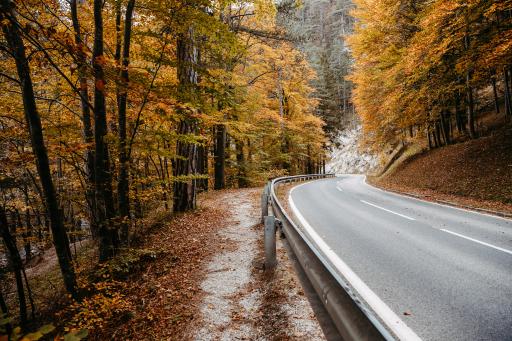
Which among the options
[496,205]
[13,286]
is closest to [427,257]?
[496,205]

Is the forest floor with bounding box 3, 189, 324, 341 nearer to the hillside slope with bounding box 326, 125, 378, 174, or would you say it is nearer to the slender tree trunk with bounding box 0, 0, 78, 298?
the slender tree trunk with bounding box 0, 0, 78, 298

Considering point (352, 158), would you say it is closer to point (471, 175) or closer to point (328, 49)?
point (328, 49)

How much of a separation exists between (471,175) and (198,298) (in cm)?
1513

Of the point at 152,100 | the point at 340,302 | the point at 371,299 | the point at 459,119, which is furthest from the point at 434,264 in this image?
the point at 459,119

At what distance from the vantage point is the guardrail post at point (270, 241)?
4874 millimetres

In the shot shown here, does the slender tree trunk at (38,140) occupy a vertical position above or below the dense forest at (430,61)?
below

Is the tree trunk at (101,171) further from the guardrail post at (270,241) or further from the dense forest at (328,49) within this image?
the dense forest at (328,49)

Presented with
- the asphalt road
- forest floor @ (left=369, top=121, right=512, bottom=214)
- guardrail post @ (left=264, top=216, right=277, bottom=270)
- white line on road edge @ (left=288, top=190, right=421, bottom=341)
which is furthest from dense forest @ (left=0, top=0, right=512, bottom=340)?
the asphalt road

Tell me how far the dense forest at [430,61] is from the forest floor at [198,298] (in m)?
Result: 11.6

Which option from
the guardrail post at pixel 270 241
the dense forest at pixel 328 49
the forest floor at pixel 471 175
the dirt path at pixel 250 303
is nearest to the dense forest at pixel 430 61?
the forest floor at pixel 471 175

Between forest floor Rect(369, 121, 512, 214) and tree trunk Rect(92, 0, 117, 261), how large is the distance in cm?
1216

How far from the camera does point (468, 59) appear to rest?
1263 centimetres

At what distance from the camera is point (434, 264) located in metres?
5.41

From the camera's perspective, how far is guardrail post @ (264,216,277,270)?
16.0 ft
